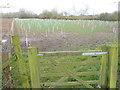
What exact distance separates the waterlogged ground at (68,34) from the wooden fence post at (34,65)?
500cm

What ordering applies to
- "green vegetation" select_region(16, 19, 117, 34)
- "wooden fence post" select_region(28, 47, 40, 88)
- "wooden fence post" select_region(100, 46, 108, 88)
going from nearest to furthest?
"wooden fence post" select_region(28, 47, 40, 88)
"wooden fence post" select_region(100, 46, 108, 88)
"green vegetation" select_region(16, 19, 117, 34)

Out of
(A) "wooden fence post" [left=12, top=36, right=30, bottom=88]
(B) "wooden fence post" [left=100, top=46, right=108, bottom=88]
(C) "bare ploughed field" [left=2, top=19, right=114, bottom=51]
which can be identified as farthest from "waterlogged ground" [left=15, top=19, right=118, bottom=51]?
(B) "wooden fence post" [left=100, top=46, right=108, bottom=88]

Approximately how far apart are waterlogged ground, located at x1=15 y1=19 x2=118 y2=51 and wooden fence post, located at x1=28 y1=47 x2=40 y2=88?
500 centimetres

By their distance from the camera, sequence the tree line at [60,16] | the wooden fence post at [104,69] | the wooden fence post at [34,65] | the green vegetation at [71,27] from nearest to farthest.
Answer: the wooden fence post at [34,65], the wooden fence post at [104,69], the tree line at [60,16], the green vegetation at [71,27]

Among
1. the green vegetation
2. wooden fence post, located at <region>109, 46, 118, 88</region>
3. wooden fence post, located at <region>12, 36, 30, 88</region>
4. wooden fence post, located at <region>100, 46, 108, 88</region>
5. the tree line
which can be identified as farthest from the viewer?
the green vegetation

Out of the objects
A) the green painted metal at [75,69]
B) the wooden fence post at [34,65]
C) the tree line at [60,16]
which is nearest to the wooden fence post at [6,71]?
the green painted metal at [75,69]

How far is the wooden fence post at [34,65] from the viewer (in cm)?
203

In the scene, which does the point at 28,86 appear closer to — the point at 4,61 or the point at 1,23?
the point at 4,61

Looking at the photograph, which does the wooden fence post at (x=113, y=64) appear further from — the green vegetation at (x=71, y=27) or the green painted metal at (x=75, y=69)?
the green vegetation at (x=71, y=27)

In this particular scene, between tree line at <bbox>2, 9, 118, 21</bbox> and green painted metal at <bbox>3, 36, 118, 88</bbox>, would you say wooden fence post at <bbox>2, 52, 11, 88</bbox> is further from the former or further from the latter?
tree line at <bbox>2, 9, 118, 21</bbox>

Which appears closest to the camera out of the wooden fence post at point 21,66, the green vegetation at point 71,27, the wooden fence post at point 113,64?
the wooden fence post at point 113,64

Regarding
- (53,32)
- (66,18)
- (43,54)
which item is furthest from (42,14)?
(43,54)

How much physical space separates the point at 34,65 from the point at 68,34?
6.05 m

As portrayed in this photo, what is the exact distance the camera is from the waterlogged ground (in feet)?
24.2
